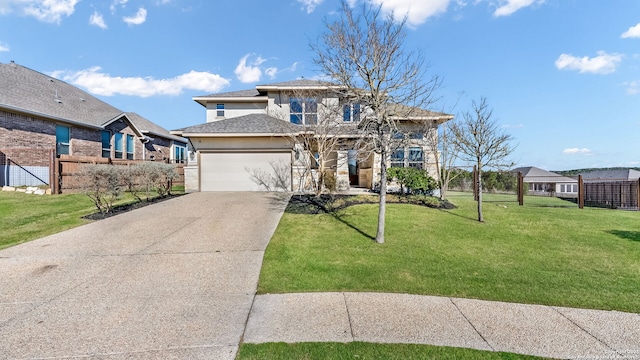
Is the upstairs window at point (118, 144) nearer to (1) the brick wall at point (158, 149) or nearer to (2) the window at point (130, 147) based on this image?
(2) the window at point (130, 147)

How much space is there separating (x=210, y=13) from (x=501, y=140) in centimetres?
1394

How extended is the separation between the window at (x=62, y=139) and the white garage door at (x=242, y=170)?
29.7ft

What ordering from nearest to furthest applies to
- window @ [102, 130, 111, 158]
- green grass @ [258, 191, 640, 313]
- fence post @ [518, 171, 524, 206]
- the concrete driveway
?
the concrete driveway < green grass @ [258, 191, 640, 313] < fence post @ [518, 171, 524, 206] < window @ [102, 130, 111, 158]

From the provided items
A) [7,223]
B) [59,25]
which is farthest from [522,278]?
[59,25]

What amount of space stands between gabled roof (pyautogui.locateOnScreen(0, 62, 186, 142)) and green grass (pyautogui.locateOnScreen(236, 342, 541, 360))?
61.9 feet

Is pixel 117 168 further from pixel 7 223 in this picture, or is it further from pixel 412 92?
pixel 412 92

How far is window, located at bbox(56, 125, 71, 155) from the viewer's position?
17234 mm

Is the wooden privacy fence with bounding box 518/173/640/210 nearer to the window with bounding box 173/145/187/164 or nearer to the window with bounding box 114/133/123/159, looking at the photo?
the window with bounding box 114/133/123/159

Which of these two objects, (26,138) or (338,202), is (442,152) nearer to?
(338,202)

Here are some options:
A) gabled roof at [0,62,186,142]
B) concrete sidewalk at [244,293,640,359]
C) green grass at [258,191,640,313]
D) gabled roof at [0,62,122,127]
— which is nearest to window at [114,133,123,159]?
gabled roof at [0,62,186,142]

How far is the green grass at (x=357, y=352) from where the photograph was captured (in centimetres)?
287

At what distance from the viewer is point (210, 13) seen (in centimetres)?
1391

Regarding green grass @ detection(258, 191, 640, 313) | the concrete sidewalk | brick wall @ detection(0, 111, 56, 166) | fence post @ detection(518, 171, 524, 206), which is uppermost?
brick wall @ detection(0, 111, 56, 166)

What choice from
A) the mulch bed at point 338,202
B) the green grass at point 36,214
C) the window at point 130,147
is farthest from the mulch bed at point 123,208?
the window at point 130,147
